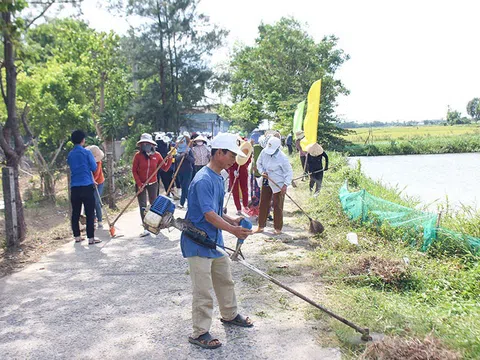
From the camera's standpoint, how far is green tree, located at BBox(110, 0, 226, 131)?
22.4m

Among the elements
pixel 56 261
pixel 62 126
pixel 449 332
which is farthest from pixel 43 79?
pixel 449 332

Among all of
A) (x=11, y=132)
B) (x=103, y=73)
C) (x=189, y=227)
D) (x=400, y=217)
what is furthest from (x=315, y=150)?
(x=103, y=73)

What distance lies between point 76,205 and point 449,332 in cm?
574

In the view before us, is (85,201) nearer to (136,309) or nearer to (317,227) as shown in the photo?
(136,309)

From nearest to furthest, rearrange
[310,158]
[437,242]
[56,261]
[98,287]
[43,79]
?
[98,287]
[437,242]
[56,261]
[310,158]
[43,79]

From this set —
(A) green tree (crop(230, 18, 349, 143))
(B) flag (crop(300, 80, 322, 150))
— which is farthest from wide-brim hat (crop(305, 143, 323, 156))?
(A) green tree (crop(230, 18, 349, 143))

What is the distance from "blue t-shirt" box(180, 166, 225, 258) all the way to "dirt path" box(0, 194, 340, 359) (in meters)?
0.83

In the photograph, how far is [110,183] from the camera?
10734 mm

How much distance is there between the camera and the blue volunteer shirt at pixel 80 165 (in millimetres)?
7262

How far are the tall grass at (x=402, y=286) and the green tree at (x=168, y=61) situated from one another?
677 inches

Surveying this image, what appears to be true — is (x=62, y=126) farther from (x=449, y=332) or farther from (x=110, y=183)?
(x=449, y=332)

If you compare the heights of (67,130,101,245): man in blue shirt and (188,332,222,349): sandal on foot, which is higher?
(67,130,101,245): man in blue shirt

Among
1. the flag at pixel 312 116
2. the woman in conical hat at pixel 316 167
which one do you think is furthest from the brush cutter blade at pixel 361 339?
the woman in conical hat at pixel 316 167

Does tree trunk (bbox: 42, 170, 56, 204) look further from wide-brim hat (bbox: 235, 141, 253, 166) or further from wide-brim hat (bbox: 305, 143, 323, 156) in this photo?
wide-brim hat (bbox: 305, 143, 323, 156)
